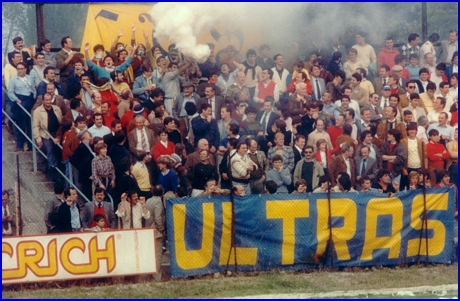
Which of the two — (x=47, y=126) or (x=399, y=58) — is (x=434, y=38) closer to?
(x=399, y=58)

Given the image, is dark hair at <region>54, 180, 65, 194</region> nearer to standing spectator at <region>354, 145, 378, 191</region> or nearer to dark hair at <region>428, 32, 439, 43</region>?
standing spectator at <region>354, 145, 378, 191</region>

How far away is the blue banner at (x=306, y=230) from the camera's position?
551 inches

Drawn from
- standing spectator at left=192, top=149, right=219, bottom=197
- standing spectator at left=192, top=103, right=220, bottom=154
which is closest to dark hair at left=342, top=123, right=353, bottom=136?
standing spectator at left=192, top=103, right=220, bottom=154

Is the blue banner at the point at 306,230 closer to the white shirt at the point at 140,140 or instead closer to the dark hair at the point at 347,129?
the white shirt at the point at 140,140

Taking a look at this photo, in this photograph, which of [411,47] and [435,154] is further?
[411,47]

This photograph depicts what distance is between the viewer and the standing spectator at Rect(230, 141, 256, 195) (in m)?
14.6

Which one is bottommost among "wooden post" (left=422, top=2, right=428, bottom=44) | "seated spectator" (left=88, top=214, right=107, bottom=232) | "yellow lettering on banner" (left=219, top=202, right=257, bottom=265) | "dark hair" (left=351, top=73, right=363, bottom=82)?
"yellow lettering on banner" (left=219, top=202, right=257, bottom=265)

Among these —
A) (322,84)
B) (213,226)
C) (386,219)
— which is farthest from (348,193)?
(322,84)

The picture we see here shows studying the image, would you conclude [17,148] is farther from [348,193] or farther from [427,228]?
[427,228]

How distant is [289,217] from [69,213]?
330 cm

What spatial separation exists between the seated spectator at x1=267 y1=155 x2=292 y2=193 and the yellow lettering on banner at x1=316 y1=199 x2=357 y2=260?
629mm

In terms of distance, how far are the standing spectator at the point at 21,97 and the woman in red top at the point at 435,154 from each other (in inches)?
263

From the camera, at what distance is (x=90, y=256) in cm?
1349

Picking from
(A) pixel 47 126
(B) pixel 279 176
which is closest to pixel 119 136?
(A) pixel 47 126
